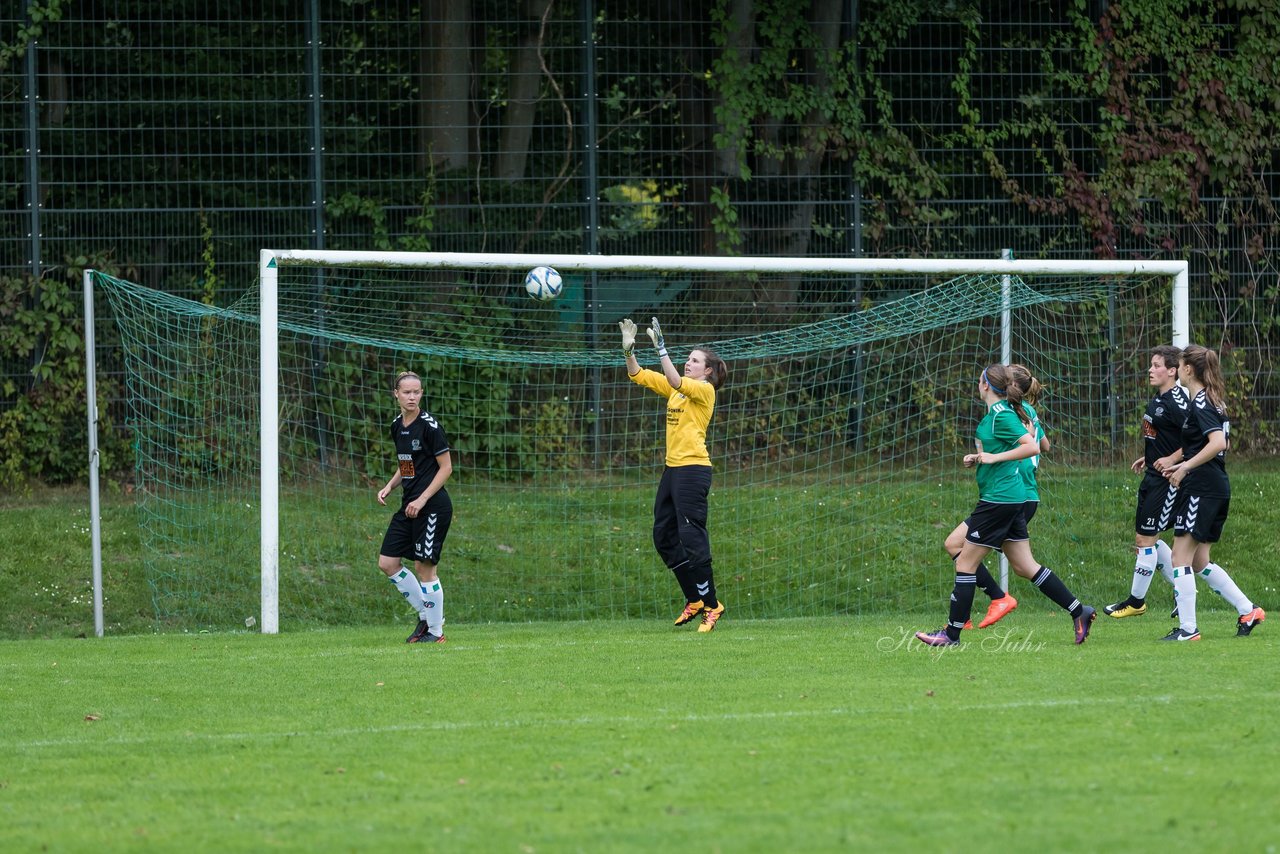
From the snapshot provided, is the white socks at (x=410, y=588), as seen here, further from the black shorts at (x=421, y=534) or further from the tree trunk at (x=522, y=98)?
the tree trunk at (x=522, y=98)

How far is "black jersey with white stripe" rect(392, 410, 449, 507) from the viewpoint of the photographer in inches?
384

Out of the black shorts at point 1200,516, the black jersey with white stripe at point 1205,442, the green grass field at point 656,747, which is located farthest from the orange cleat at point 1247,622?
the black jersey with white stripe at point 1205,442

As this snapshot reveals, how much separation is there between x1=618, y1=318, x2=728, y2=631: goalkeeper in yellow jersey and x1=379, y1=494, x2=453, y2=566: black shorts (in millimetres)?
1453

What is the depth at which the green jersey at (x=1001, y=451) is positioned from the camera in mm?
8570

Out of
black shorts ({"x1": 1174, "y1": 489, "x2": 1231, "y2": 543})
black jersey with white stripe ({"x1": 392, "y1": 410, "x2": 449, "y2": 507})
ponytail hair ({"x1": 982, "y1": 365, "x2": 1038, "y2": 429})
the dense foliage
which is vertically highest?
the dense foliage

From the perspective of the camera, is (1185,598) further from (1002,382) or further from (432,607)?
(432,607)

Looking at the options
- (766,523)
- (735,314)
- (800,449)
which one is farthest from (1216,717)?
(735,314)

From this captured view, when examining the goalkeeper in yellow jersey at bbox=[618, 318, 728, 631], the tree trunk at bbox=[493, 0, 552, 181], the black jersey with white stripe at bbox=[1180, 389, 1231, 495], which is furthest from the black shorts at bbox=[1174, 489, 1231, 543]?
the tree trunk at bbox=[493, 0, 552, 181]

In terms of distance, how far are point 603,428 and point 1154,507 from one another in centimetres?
576

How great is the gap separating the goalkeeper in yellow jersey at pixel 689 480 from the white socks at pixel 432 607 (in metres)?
1.53

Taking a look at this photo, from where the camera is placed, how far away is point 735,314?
15.8 metres

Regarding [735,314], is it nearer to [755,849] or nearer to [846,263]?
[846,263]

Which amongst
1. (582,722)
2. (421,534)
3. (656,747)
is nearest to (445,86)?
(421,534)

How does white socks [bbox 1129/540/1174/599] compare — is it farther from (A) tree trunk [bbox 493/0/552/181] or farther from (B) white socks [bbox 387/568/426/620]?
(A) tree trunk [bbox 493/0/552/181]
